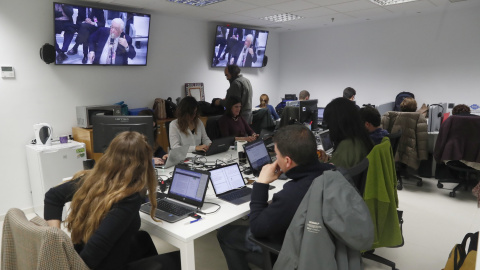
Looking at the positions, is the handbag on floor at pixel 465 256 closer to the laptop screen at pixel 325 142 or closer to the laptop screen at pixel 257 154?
the laptop screen at pixel 257 154

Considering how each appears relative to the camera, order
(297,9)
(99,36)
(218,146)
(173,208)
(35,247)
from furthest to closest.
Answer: (297,9), (99,36), (218,146), (173,208), (35,247)

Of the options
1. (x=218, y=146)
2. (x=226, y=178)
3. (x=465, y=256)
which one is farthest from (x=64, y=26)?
(x=465, y=256)

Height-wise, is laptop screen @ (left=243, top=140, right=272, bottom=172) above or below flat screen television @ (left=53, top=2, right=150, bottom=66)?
below

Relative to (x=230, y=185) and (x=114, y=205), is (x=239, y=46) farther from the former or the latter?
(x=114, y=205)

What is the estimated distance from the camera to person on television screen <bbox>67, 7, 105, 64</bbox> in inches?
153

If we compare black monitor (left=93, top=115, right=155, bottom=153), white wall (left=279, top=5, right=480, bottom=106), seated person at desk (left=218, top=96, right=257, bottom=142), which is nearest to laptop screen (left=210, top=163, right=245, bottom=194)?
black monitor (left=93, top=115, right=155, bottom=153)

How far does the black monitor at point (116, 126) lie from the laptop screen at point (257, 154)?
0.77m

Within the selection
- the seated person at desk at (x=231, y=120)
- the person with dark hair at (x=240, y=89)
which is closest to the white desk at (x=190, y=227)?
the seated person at desk at (x=231, y=120)

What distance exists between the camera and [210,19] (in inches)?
216

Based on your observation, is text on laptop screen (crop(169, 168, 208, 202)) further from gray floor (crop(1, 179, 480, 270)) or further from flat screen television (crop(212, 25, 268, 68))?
flat screen television (crop(212, 25, 268, 68))

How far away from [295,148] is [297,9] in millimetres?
3748

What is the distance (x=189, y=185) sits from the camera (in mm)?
2059

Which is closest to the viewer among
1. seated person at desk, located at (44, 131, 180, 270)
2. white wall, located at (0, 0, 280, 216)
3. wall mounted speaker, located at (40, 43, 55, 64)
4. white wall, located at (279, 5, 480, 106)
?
seated person at desk, located at (44, 131, 180, 270)

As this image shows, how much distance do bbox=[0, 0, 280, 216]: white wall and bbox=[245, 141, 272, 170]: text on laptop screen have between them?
265 centimetres
